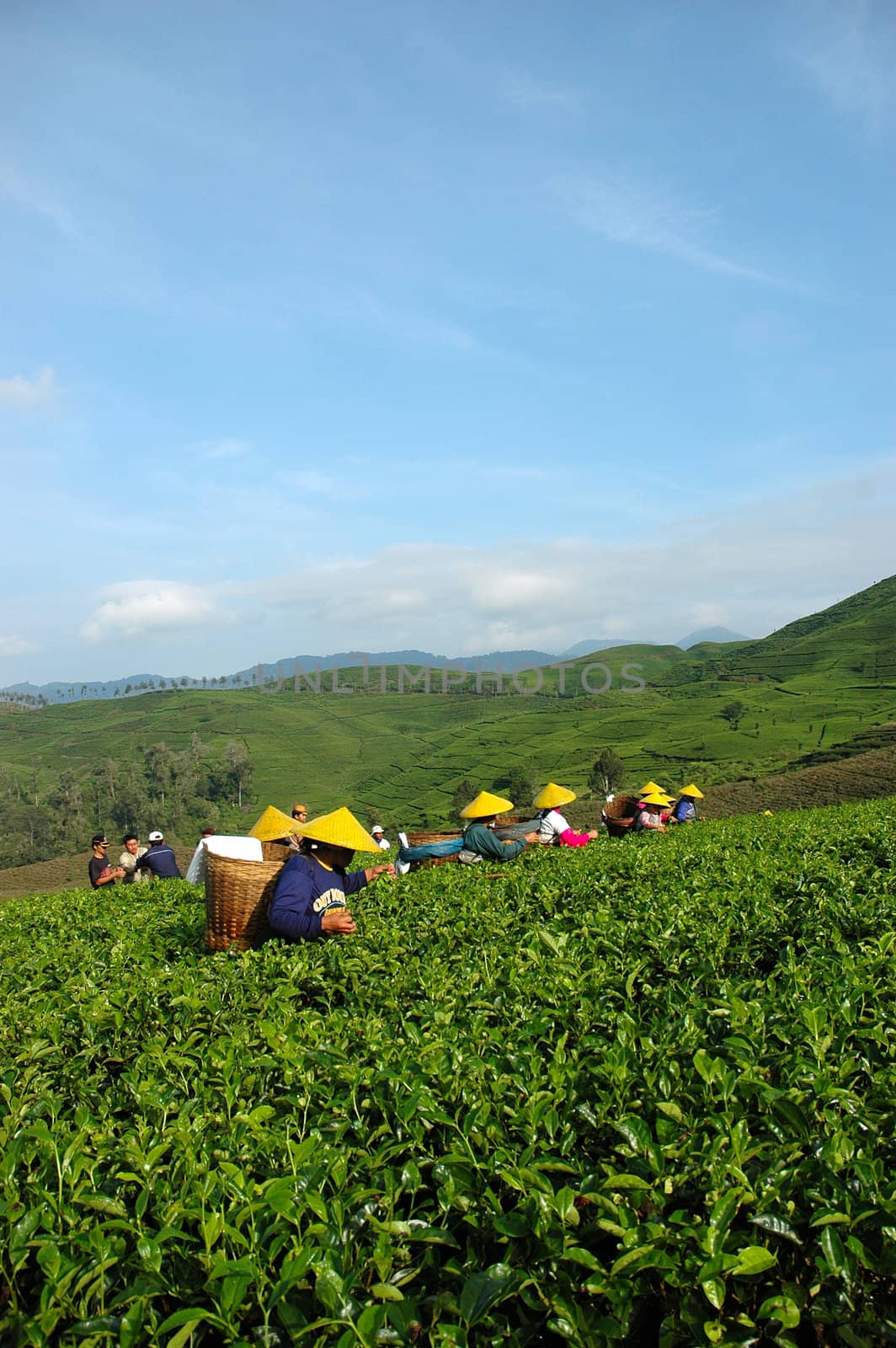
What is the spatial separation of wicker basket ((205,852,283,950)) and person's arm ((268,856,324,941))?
22 centimetres

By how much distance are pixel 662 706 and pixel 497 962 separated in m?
105

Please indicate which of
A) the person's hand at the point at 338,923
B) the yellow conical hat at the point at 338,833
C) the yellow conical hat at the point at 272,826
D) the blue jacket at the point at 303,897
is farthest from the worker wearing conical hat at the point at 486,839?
the person's hand at the point at 338,923

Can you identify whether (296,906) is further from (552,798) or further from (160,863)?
(160,863)

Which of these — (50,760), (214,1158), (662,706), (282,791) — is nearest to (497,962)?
(214,1158)

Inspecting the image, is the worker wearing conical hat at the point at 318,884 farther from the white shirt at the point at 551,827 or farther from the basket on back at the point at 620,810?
the basket on back at the point at 620,810

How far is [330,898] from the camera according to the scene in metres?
5.39

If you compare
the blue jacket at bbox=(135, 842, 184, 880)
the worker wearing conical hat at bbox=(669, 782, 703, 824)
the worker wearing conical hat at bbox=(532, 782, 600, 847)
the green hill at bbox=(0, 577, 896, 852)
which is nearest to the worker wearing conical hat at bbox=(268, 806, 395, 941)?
the worker wearing conical hat at bbox=(532, 782, 600, 847)

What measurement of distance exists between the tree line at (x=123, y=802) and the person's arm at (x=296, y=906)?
2770 inches

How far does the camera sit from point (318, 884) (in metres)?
5.39

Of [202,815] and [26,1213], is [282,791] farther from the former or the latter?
[26,1213]

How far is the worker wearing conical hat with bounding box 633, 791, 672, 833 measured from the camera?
12664mm

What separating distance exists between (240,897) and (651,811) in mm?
9186

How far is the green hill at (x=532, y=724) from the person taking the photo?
7544 centimetres

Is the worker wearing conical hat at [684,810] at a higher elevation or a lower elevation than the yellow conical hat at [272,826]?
lower
